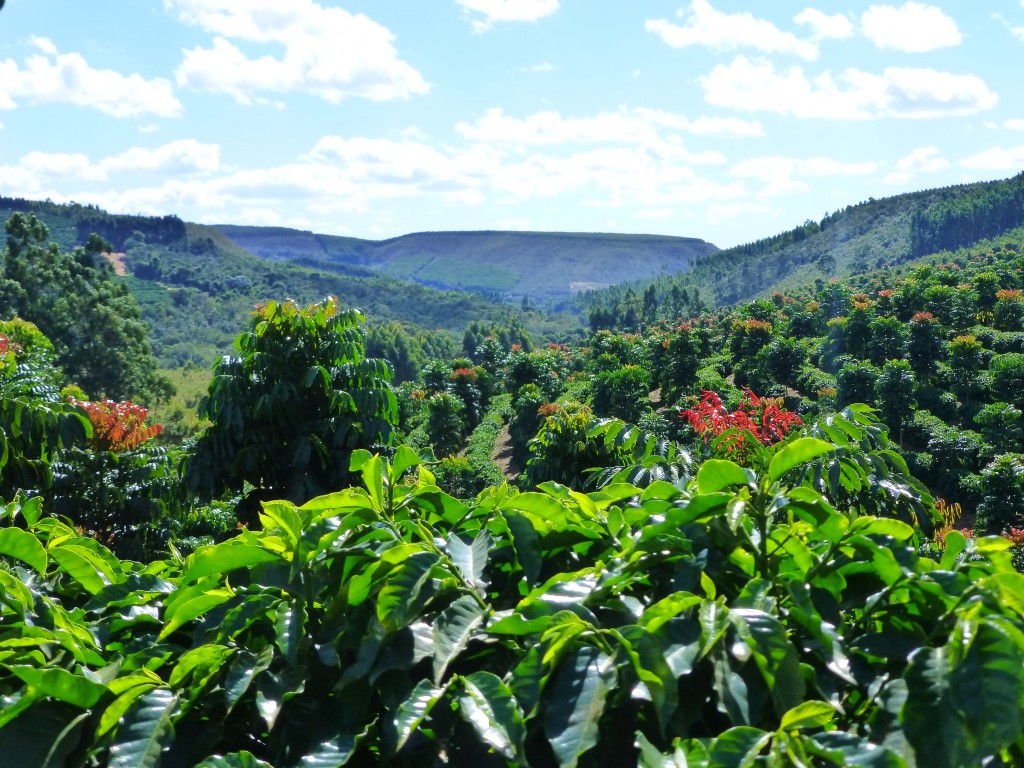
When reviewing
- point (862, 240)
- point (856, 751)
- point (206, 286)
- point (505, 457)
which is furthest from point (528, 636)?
point (206, 286)

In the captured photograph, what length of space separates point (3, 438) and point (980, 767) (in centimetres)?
491

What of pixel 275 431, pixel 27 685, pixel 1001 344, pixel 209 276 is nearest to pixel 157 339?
pixel 209 276

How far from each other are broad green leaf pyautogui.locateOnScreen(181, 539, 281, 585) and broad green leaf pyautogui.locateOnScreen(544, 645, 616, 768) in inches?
20.7

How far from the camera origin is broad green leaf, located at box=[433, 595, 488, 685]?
3.55ft

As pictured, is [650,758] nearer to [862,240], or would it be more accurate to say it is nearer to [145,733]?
[145,733]

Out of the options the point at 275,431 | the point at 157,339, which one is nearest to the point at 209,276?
the point at 157,339

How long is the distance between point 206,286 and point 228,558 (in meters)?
108

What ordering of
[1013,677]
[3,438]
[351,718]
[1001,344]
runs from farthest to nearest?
[1001,344], [3,438], [351,718], [1013,677]

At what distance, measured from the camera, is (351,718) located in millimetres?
1122

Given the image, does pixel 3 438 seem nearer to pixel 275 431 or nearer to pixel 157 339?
pixel 275 431

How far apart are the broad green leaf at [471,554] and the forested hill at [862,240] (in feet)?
239

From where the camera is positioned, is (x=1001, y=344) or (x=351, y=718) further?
(x=1001, y=344)

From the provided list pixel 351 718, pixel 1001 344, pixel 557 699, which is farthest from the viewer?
pixel 1001 344

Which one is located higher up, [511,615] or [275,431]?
[511,615]
